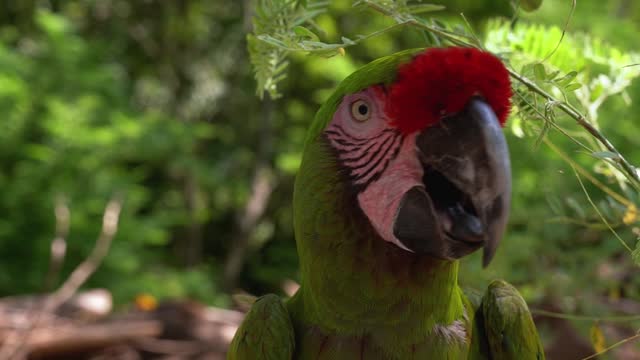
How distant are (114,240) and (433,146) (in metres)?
2.06

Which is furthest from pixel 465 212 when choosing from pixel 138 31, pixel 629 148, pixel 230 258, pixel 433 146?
pixel 138 31

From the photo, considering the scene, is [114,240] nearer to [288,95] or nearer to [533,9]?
[288,95]

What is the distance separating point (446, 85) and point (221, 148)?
3.49 metres

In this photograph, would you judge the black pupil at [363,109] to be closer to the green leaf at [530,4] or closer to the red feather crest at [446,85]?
the red feather crest at [446,85]

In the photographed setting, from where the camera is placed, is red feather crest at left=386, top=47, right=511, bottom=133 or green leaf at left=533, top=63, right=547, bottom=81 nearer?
red feather crest at left=386, top=47, right=511, bottom=133

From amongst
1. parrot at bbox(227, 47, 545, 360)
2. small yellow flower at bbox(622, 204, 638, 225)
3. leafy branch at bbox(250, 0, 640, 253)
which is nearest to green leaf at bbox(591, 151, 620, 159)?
leafy branch at bbox(250, 0, 640, 253)

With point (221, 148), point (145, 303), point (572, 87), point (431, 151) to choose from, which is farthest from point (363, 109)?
point (221, 148)

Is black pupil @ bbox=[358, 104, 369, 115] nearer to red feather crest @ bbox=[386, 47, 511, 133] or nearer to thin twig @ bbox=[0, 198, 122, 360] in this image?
red feather crest @ bbox=[386, 47, 511, 133]

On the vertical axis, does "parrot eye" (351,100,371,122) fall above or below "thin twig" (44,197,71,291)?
above

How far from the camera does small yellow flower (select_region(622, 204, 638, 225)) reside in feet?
2.99

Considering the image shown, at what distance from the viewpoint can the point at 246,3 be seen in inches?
146

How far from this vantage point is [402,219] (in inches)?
28.0

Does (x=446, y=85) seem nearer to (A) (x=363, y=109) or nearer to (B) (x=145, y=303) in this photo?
(A) (x=363, y=109)

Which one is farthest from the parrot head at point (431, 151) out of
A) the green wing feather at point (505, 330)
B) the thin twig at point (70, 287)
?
the thin twig at point (70, 287)
